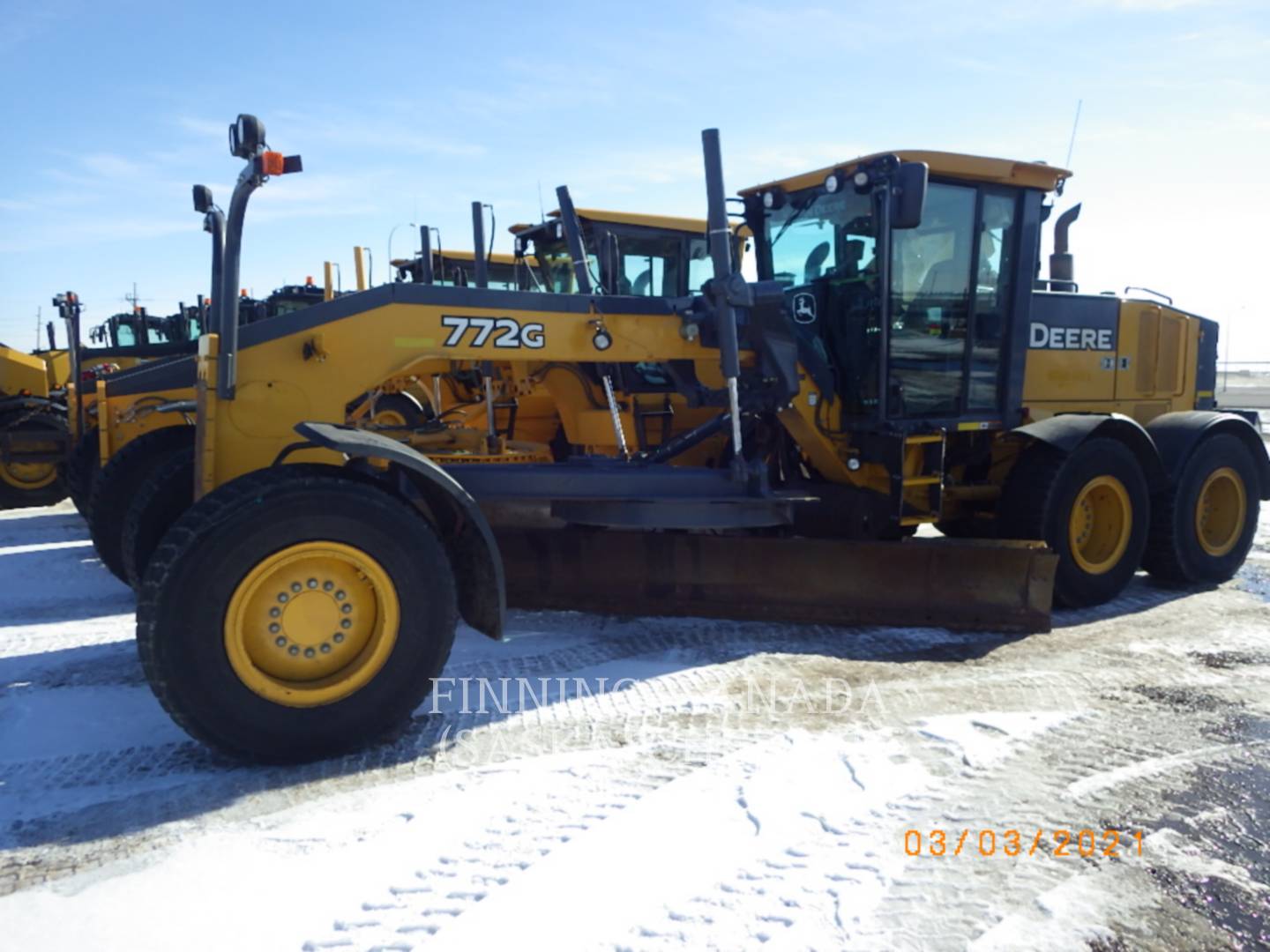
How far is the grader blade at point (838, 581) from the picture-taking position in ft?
16.7

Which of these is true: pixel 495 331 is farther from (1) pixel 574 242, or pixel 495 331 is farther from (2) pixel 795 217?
(2) pixel 795 217

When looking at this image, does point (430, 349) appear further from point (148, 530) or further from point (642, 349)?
point (148, 530)

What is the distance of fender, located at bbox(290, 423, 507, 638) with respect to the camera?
11.5 feet

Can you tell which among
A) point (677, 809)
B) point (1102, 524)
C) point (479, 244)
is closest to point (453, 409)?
point (479, 244)

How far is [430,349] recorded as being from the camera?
13.7 ft

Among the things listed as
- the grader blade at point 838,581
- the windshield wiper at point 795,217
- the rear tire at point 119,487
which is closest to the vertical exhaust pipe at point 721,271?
the grader blade at point 838,581

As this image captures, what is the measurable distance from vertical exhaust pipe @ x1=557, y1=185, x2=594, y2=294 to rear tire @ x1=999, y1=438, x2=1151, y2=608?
284 centimetres

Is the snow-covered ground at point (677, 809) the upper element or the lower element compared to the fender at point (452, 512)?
lower

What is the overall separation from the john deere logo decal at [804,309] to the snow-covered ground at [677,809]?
2.14 m

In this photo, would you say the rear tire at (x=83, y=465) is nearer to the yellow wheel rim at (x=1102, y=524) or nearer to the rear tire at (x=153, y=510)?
the rear tire at (x=153, y=510)

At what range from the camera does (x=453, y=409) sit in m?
7.36

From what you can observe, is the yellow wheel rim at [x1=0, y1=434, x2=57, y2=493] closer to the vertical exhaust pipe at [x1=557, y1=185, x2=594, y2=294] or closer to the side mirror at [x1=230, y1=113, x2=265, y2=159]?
the vertical exhaust pipe at [x1=557, y1=185, x2=594, y2=294]

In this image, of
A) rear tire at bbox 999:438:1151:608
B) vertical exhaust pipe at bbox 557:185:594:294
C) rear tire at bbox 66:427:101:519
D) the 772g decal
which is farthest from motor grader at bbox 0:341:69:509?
rear tire at bbox 999:438:1151:608

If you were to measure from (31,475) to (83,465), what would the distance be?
3.18 meters
